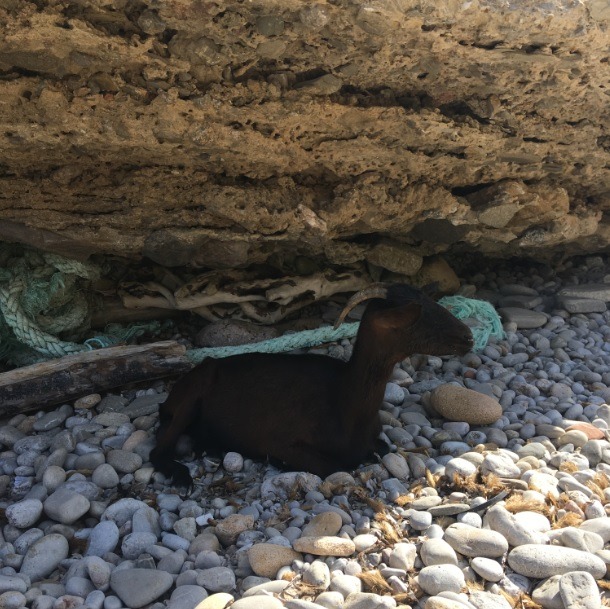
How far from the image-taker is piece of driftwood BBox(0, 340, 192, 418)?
3977 millimetres

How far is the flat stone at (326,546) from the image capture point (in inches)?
108

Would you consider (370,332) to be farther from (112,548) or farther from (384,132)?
(112,548)

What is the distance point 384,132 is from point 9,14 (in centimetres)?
204

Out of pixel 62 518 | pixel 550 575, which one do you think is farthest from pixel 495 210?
pixel 62 518

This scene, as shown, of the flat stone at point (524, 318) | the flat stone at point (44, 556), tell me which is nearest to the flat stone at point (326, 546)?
the flat stone at point (44, 556)

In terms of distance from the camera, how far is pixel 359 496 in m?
3.24

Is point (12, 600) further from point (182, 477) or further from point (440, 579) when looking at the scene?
point (440, 579)

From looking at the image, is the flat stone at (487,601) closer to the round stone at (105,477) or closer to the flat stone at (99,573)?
the flat stone at (99,573)

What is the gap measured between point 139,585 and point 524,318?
3.92 m

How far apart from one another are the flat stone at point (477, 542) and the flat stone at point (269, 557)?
2.12ft

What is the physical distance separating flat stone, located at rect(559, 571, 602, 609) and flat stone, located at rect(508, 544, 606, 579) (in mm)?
72

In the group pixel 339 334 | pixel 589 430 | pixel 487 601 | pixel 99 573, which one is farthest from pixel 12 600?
pixel 589 430

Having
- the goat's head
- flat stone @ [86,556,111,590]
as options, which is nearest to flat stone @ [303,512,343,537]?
flat stone @ [86,556,111,590]

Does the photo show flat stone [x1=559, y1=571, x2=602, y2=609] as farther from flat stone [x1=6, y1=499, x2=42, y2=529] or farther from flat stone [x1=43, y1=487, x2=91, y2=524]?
flat stone [x1=6, y1=499, x2=42, y2=529]
